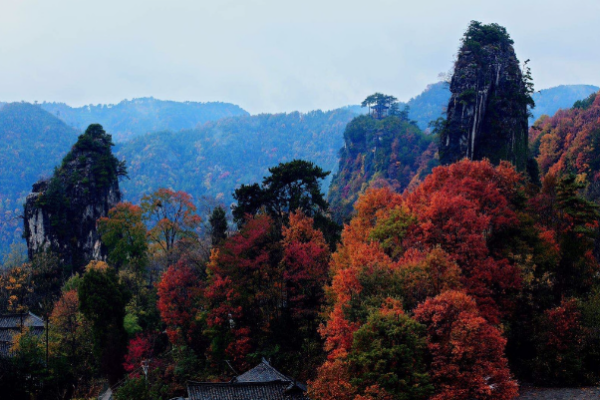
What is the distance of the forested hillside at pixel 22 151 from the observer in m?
118

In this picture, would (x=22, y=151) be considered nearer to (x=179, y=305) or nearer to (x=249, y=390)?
(x=179, y=305)

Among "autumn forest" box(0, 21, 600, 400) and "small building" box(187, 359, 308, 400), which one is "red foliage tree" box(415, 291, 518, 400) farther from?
Result: "small building" box(187, 359, 308, 400)

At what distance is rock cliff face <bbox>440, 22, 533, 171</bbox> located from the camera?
48.8 m

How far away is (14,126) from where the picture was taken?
5477 inches

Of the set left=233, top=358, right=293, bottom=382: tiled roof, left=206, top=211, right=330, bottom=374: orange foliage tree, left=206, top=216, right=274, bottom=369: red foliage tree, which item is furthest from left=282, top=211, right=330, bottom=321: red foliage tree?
left=233, top=358, right=293, bottom=382: tiled roof

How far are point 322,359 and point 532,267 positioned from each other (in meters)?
13.4

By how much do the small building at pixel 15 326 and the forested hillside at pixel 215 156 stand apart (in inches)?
4332

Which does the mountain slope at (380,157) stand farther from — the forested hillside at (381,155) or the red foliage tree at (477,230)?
the red foliage tree at (477,230)

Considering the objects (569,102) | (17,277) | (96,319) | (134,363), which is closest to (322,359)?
(134,363)

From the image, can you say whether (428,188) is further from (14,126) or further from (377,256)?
(14,126)

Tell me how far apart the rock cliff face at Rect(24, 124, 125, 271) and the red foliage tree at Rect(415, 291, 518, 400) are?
177 feet

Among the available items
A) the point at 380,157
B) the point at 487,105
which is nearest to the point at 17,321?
the point at 487,105

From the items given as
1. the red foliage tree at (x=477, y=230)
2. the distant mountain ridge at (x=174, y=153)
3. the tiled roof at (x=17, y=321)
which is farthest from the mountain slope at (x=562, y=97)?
the tiled roof at (x=17, y=321)

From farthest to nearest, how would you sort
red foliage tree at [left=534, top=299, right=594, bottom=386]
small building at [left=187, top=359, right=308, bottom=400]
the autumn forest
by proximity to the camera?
small building at [left=187, top=359, right=308, bottom=400]
red foliage tree at [left=534, top=299, right=594, bottom=386]
the autumn forest
